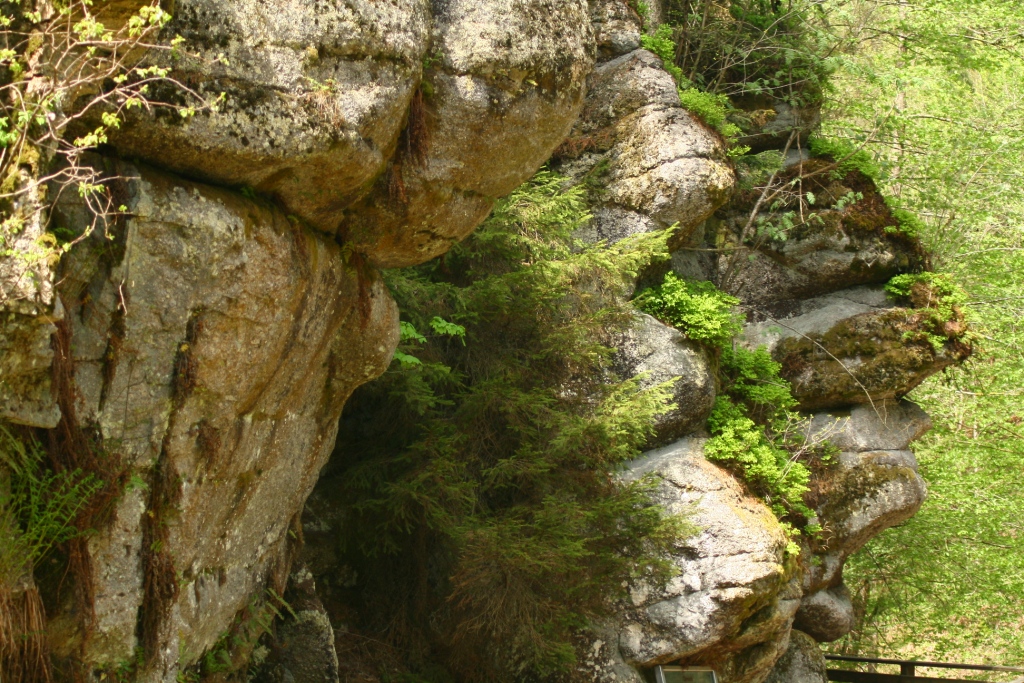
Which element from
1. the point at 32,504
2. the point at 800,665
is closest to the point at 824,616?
the point at 800,665

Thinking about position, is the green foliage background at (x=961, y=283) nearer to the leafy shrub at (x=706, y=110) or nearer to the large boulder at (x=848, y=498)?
the leafy shrub at (x=706, y=110)

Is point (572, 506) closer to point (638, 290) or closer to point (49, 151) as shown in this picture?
point (638, 290)

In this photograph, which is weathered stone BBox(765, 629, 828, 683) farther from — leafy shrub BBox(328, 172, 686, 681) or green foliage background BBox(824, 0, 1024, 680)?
green foliage background BBox(824, 0, 1024, 680)

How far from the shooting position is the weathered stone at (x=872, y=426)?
11.4 m

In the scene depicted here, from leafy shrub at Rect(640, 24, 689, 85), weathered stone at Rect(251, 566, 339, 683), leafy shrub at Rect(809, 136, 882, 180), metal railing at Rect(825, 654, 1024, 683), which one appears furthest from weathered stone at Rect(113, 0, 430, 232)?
metal railing at Rect(825, 654, 1024, 683)

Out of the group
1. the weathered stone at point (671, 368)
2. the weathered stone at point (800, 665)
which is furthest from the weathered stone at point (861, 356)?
Answer: the weathered stone at point (800, 665)

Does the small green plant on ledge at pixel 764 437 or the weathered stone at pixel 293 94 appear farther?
the small green plant on ledge at pixel 764 437

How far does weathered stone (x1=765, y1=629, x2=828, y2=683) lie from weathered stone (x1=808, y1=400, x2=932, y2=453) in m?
2.43

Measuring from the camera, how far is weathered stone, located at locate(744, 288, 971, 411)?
11.5 meters

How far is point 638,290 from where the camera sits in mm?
11094

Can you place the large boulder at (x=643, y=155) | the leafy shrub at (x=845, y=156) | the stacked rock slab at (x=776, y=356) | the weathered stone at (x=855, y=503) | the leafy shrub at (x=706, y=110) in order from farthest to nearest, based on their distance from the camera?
the leafy shrub at (x=845, y=156)
the leafy shrub at (x=706, y=110)
the large boulder at (x=643, y=155)
the weathered stone at (x=855, y=503)
the stacked rock slab at (x=776, y=356)

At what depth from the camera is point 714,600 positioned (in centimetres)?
895

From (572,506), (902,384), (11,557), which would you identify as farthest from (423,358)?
(902,384)

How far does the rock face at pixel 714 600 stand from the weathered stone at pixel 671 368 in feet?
2.52
